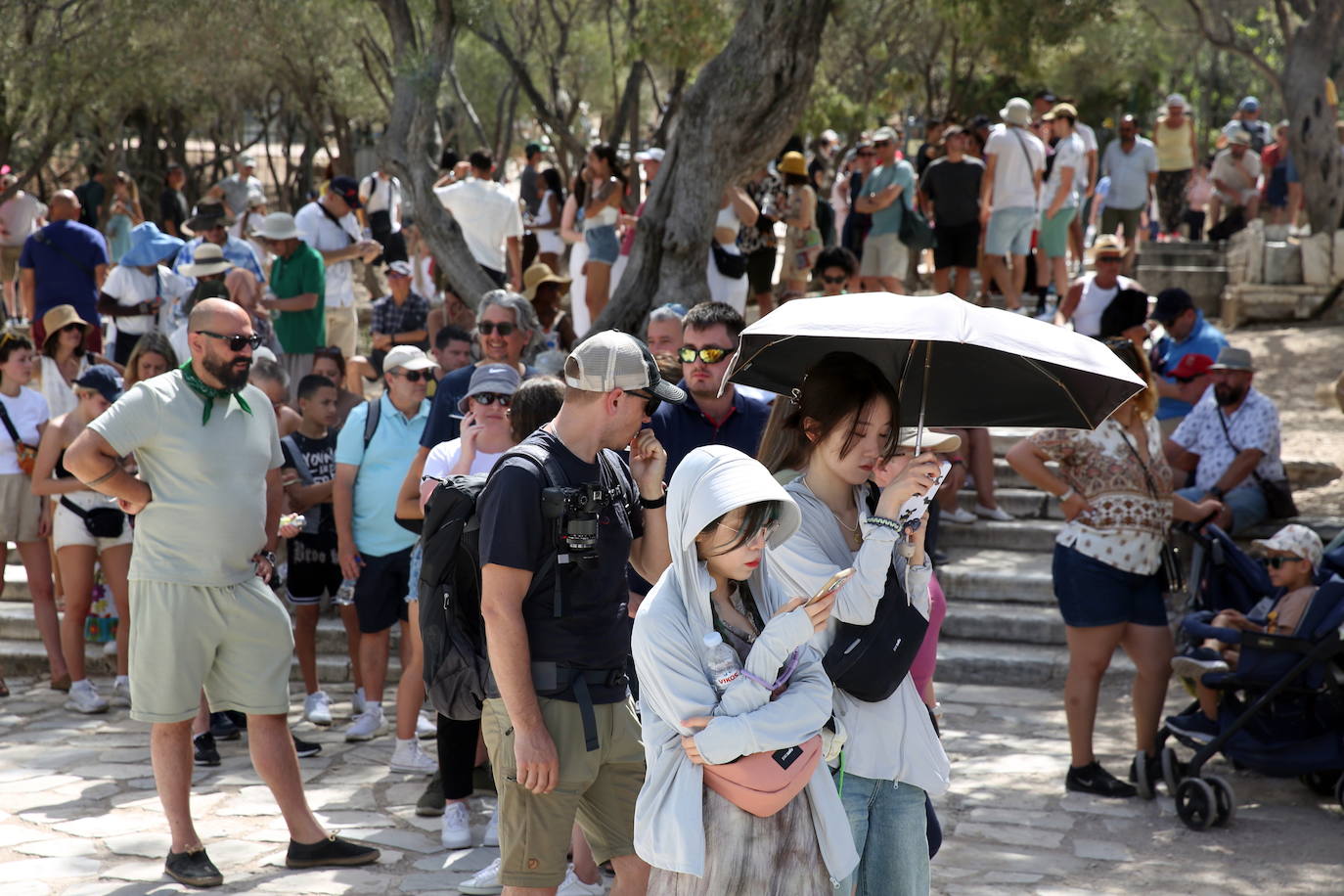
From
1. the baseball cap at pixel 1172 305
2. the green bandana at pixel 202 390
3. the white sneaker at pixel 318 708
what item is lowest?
the white sneaker at pixel 318 708

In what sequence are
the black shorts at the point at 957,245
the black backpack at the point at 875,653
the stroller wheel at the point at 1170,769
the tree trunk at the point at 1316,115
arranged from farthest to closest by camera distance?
the tree trunk at the point at 1316,115
the black shorts at the point at 957,245
the stroller wheel at the point at 1170,769
the black backpack at the point at 875,653

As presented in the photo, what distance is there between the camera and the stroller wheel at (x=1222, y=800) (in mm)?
5805

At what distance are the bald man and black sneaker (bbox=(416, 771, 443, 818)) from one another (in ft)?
23.1

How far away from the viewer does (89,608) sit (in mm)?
8219

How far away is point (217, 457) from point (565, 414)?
1.91 metres

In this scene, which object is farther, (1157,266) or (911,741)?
(1157,266)

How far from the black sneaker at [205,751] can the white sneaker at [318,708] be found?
695 mm

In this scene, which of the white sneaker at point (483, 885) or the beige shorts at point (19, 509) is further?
the beige shorts at point (19, 509)

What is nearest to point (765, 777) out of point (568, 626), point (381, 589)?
point (568, 626)

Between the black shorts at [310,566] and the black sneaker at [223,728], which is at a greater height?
the black shorts at [310,566]

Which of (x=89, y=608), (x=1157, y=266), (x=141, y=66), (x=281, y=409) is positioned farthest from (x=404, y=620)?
(x=141, y=66)

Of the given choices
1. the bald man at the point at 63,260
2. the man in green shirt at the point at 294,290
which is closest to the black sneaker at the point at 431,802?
the man in green shirt at the point at 294,290

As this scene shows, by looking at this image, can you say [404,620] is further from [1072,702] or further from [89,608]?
[1072,702]

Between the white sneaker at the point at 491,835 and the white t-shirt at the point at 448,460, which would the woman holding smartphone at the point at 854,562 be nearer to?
the white t-shirt at the point at 448,460
